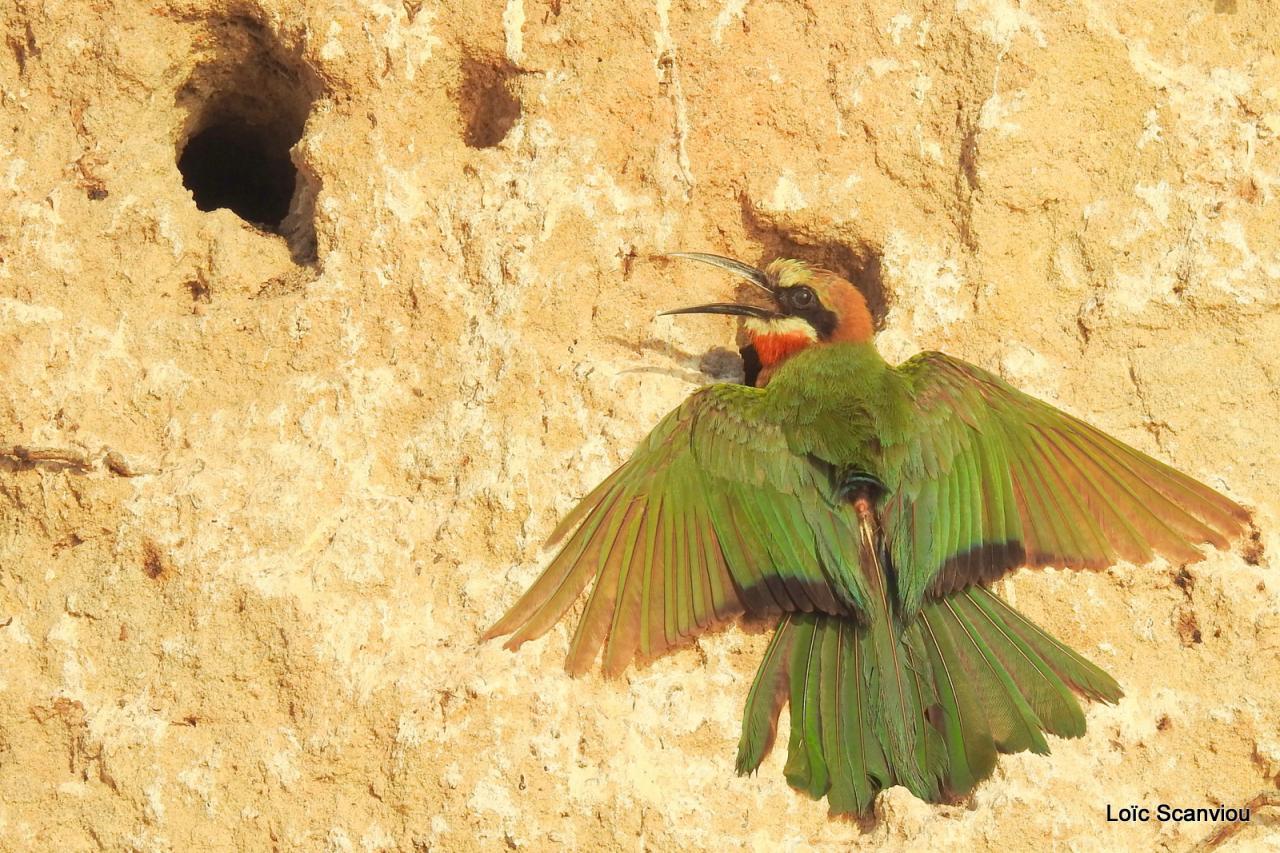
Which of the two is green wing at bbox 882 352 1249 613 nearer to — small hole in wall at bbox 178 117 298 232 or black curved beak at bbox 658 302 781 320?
black curved beak at bbox 658 302 781 320

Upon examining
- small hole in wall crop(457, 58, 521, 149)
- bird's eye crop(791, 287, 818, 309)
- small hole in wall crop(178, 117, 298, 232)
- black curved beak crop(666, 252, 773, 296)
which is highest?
small hole in wall crop(178, 117, 298, 232)

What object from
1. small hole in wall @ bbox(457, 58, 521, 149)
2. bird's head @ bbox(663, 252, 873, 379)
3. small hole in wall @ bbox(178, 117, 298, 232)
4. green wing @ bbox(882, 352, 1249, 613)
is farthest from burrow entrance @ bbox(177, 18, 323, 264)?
green wing @ bbox(882, 352, 1249, 613)

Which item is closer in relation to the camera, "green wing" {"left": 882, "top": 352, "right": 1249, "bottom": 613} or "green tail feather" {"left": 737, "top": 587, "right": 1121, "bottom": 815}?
"green tail feather" {"left": 737, "top": 587, "right": 1121, "bottom": 815}

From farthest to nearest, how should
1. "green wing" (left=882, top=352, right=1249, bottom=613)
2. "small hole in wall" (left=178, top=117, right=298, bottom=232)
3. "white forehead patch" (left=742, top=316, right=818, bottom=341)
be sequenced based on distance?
"small hole in wall" (left=178, top=117, right=298, bottom=232)
"white forehead patch" (left=742, top=316, right=818, bottom=341)
"green wing" (left=882, top=352, right=1249, bottom=613)

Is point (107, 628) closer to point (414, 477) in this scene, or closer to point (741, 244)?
point (414, 477)

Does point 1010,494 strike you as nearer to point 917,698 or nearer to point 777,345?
point 917,698

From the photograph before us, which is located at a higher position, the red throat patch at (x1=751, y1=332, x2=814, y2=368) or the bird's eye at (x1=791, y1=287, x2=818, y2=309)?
the bird's eye at (x1=791, y1=287, x2=818, y2=309)
